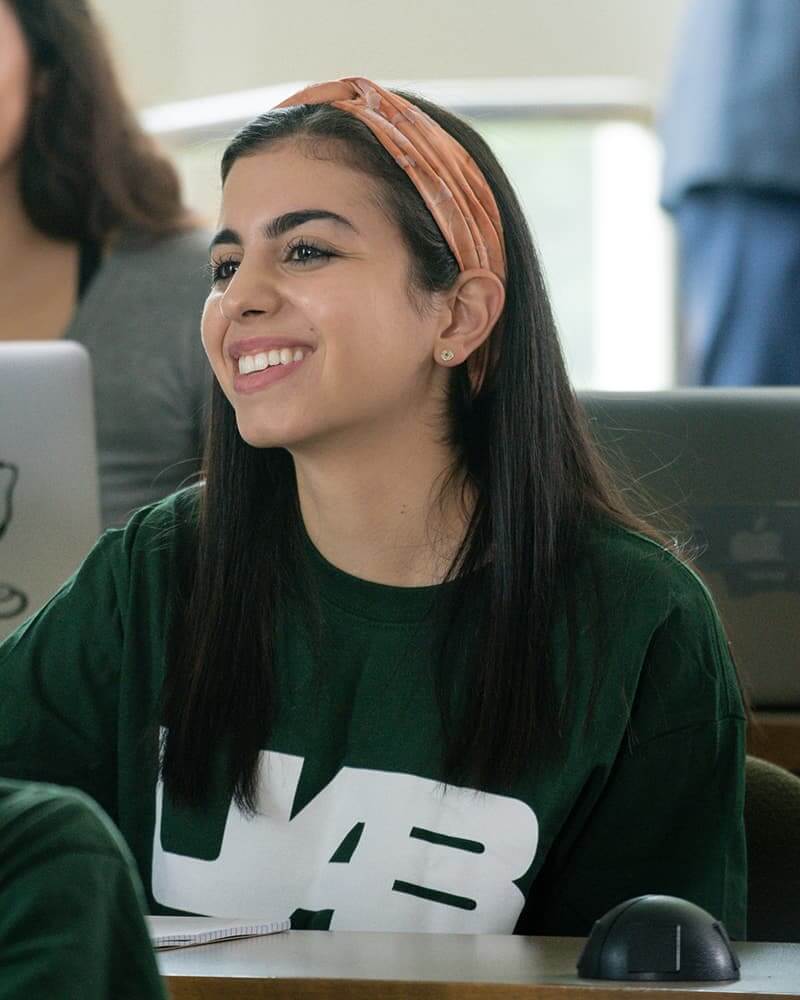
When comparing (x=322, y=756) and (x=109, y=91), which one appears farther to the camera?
(x=109, y=91)

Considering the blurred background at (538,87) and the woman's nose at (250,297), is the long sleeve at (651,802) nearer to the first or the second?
the woman's nose at (250,297)

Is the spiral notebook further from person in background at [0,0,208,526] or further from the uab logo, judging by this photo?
person in background at [0,0,208,526]

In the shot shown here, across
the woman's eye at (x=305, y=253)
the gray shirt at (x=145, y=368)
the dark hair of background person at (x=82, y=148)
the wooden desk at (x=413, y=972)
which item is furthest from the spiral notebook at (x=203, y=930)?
the dark hair of background person at (x=82, y=148)

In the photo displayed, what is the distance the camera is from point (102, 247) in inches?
92.0

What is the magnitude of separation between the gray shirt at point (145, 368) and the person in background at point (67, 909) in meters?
1.48

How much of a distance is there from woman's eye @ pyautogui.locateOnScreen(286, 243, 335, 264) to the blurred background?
2017 mm

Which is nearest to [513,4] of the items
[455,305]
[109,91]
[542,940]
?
[109,91]

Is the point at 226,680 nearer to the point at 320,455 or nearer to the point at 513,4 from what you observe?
the point at 320,455

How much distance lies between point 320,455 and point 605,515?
253 mm

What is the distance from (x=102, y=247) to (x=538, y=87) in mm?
1379

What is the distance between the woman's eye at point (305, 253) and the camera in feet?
4.64

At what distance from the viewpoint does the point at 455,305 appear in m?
1.48

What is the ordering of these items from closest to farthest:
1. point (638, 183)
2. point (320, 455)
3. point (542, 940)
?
point (542, 940)
point (320, 455)
point (638, 183)

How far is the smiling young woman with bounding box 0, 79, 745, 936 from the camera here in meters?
1.33
